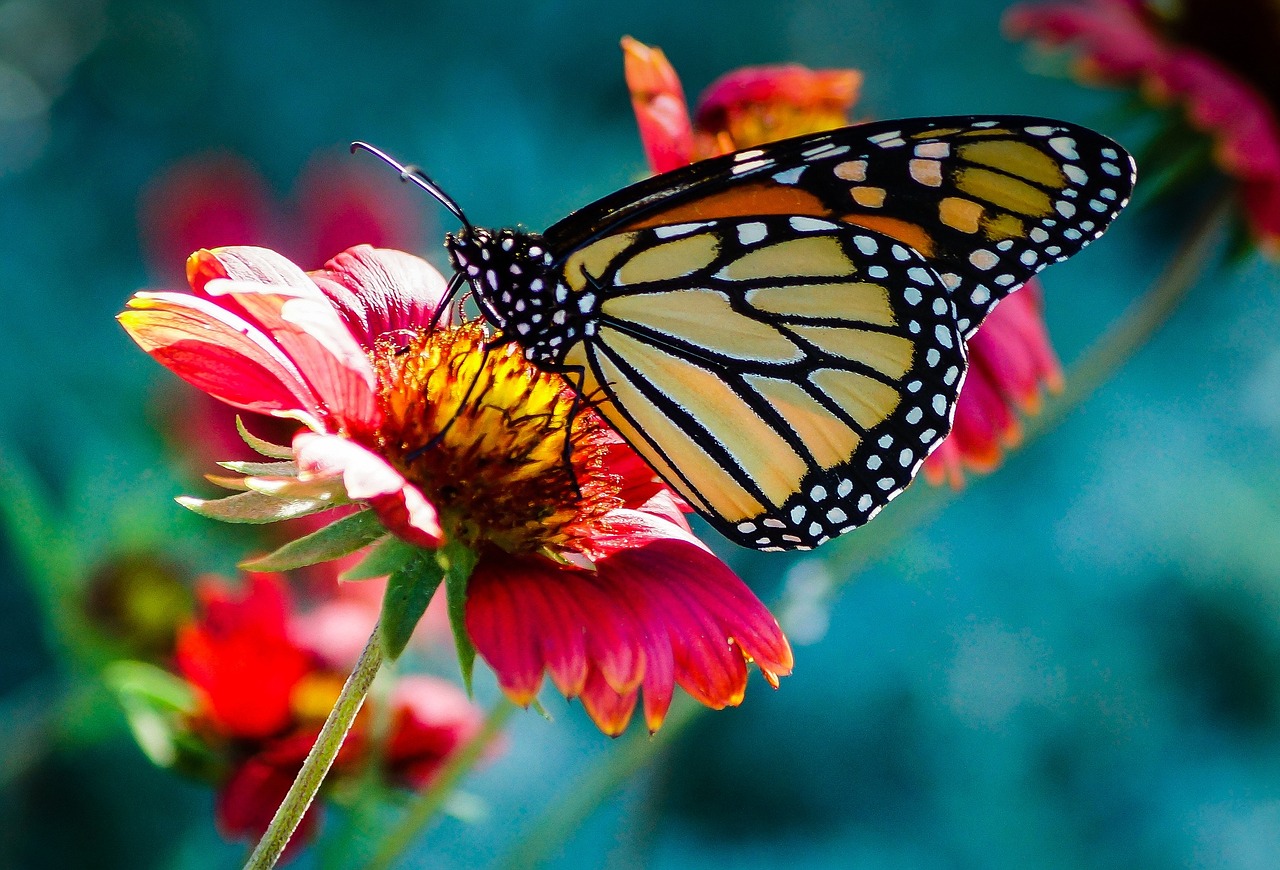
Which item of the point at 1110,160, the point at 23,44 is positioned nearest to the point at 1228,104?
the point at 1110,160

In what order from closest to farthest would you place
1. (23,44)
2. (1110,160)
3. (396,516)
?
1. (396,516)
2. (1110,160)
3. (23,44)

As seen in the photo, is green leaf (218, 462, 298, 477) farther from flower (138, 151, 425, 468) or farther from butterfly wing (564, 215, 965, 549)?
flower (138, 151, 425, 468)

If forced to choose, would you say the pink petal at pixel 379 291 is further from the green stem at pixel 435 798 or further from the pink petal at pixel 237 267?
the green stem at pixel 435 798

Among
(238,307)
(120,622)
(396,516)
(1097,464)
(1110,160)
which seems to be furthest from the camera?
(1097,464)

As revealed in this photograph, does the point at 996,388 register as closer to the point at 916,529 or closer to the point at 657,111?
the point at 657,111

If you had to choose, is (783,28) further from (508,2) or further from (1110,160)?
(1110,160)

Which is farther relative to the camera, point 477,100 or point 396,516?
point 477,100

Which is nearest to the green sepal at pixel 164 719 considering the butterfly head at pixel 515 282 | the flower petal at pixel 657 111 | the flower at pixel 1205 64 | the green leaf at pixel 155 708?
the green leaf at pixel 155 708
